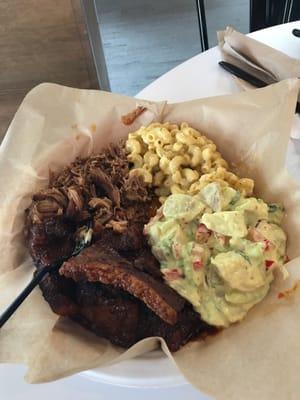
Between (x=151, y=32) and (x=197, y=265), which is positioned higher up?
(x=197, y=265)

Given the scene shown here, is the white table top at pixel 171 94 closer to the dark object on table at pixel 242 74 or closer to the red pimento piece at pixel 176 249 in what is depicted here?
the dark object on table at pixel 242 74

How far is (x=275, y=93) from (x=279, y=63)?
0.65 ft

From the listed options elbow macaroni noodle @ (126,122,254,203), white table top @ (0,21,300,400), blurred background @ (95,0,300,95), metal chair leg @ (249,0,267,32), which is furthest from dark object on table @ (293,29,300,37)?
blurred background @ (95,0,300,95)

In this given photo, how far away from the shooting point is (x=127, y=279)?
0.56m

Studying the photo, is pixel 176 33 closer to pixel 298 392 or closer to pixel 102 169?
pixel 102 169

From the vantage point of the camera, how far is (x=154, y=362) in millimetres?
564

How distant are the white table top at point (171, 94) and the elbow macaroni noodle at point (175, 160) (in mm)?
226

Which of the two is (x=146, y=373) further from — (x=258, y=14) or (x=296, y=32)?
(x=258, y=14)

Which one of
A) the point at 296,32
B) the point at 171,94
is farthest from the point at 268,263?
the point at 296,32

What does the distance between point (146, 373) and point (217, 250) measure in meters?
0.16

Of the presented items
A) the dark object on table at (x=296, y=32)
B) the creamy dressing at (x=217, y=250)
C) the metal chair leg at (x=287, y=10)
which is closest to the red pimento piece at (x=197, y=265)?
the creamy dressing at (x=217, y=250)

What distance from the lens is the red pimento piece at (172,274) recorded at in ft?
1.94

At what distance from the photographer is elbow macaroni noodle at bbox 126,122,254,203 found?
0.73 metres

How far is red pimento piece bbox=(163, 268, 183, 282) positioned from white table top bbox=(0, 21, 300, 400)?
120mm
